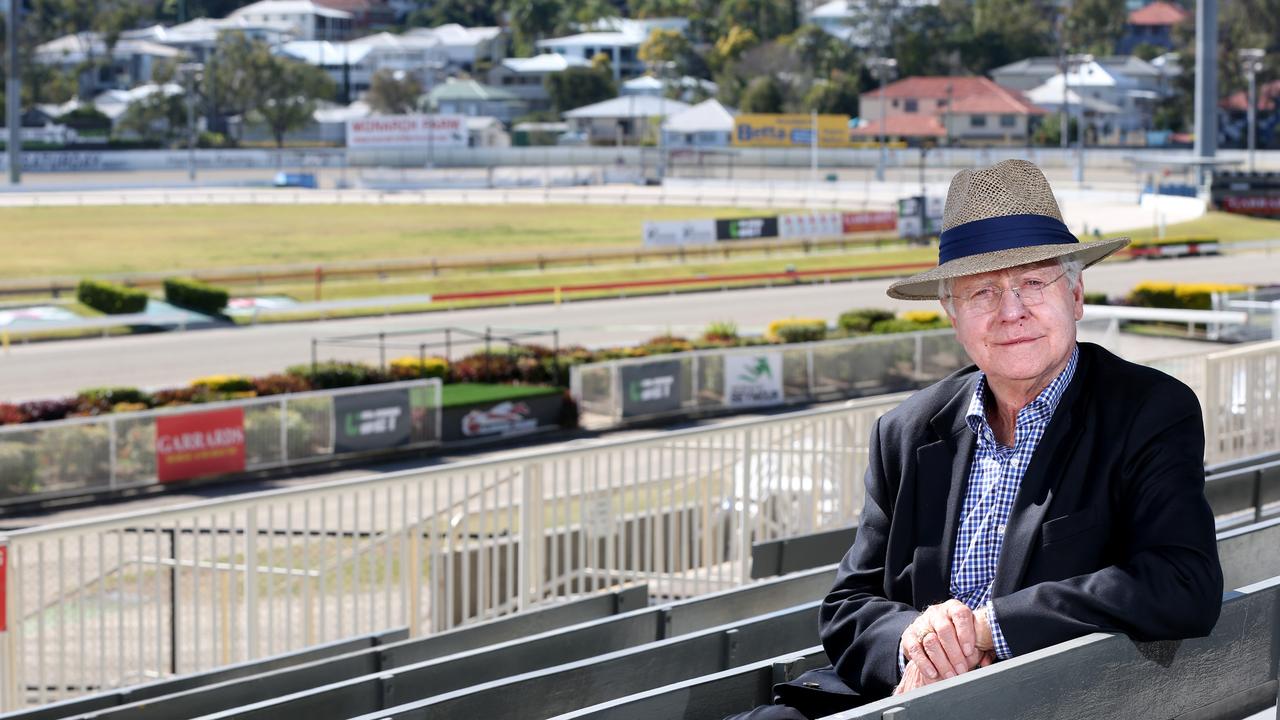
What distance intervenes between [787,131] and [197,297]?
87.2 m

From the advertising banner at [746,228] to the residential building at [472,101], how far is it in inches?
4237

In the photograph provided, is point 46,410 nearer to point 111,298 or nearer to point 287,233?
point 111,298

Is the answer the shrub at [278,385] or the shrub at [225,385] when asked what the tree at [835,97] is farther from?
the shrub at [225,385]

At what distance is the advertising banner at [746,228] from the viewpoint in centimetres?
5884

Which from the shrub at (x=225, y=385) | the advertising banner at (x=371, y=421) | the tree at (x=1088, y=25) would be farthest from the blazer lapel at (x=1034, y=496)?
the tree at (x=1088, y=25)

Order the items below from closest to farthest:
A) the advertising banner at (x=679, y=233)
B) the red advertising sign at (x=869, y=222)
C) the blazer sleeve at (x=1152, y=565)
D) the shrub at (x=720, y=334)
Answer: the blazer sleeve at (x=1152, y=565), the shrub at (x=720, y=334), the advertising banner at (x=679, y=233), the red advertising sign at (x=869, y=222)

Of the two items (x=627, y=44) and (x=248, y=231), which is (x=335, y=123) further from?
(x=248, y=231)

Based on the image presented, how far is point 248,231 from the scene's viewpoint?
70062mm

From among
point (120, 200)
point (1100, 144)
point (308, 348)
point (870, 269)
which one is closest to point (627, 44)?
point (1100, 144)

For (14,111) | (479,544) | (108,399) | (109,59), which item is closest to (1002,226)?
(479,544)

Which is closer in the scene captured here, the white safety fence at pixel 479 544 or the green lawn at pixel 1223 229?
the white safety fence at pixel 479 544

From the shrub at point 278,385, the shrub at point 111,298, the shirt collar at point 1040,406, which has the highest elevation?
the shirt collar at point 1040,406

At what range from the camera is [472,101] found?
16675cm

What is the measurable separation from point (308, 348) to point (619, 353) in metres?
8.38
